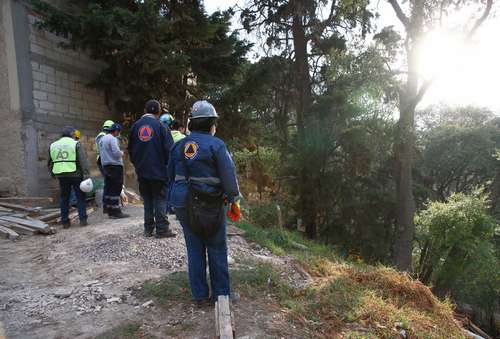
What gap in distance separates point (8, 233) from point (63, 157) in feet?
5.61

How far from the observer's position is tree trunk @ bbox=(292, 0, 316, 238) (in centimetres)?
1648

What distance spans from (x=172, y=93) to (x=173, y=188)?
8267 mm

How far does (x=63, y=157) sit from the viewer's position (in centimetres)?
682

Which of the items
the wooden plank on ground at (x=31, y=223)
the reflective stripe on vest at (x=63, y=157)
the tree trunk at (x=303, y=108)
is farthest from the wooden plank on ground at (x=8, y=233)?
the tree trunk at (x=303, y=108)

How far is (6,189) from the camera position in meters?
9.34

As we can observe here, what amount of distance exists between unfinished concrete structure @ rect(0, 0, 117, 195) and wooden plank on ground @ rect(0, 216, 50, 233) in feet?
6.78

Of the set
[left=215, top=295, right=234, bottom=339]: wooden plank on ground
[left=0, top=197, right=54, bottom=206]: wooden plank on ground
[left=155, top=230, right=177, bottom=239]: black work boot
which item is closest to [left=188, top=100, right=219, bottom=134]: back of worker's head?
[left=215, top=295, right=234, bottom=339]: wooden plank on ground

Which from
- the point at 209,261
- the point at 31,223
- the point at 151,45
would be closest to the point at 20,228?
the point at 31,223

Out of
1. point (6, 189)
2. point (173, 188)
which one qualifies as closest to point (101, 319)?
point (173, 188)

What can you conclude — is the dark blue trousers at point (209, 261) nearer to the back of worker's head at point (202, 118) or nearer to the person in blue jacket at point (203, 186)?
the person in blue jacket at point (203, 186)

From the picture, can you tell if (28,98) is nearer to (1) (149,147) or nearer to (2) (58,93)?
(2) (58,93)

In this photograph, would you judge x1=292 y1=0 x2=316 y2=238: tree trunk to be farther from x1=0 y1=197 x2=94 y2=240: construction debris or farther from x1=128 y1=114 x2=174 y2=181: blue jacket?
x1=128 y1=114 x2=174 y2=181: blue jacket

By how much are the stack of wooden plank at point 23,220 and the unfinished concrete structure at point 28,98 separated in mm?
1085

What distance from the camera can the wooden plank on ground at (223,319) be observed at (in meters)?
2.97
